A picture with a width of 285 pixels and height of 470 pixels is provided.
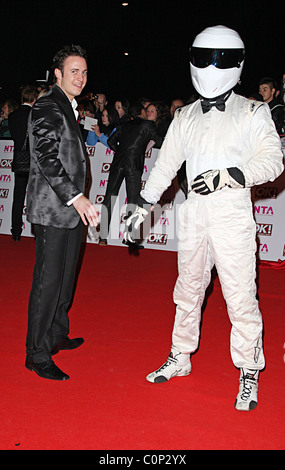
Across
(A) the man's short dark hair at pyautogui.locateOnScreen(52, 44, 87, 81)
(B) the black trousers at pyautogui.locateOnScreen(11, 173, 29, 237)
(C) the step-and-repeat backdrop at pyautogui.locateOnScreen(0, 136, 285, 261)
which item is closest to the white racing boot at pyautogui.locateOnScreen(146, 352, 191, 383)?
(A) the man's short dark hair at pyautogui.locateOnScreen(52, 44, 87, 81)

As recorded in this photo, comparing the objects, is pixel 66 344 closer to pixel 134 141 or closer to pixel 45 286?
pixel 45 286

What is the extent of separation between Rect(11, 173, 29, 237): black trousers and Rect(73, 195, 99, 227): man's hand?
425cm

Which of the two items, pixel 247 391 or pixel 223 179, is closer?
pixel 223 179

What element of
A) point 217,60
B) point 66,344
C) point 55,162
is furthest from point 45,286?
point 217,60

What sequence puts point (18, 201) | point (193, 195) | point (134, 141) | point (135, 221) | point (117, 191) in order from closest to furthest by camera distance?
point (193, 195), point (135, 221), point (134, 141), point (117, 191), point (18, 201)

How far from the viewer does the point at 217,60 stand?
2549mm

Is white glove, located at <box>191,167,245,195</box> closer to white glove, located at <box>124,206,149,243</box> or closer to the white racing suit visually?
the white racing suit

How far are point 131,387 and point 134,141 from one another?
4.11 m

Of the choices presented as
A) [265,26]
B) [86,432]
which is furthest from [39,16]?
[86,432]

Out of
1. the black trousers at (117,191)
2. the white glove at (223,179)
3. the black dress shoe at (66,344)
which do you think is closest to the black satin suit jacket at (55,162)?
the white glove at (223,179)

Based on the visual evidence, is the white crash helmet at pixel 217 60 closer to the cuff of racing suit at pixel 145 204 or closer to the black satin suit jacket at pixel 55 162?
the cuff of racing suit at pixel 145 204

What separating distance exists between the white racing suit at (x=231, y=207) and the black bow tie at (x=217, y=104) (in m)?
0.02

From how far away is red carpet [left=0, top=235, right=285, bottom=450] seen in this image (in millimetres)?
2236

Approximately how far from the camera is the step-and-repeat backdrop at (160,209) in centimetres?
612
